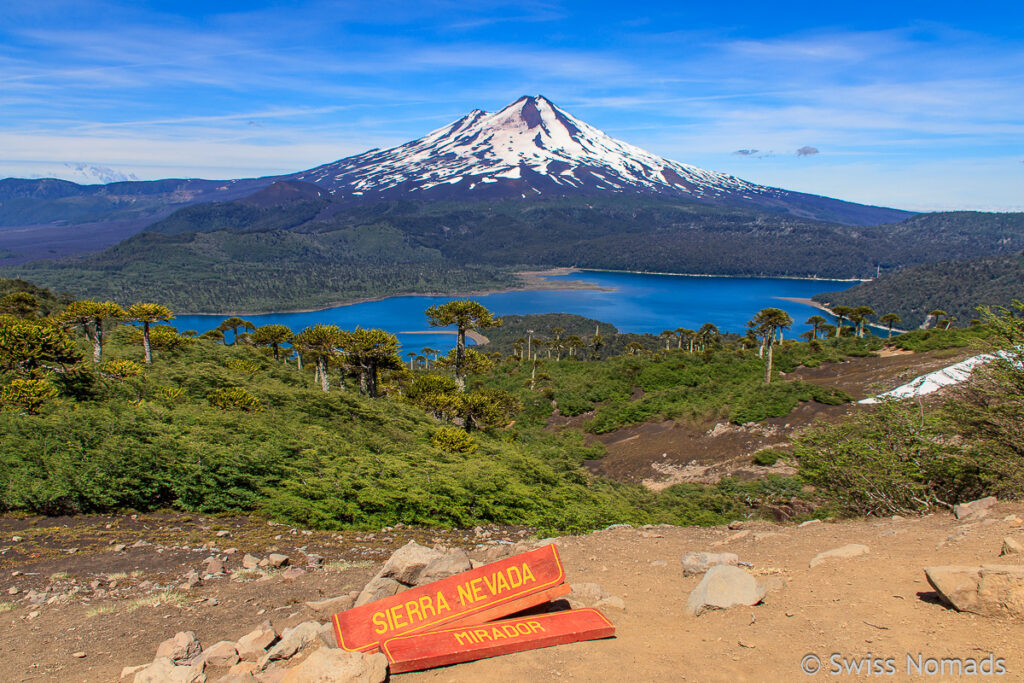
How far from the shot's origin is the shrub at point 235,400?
1447 centimetres

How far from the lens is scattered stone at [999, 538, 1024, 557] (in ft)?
16.4

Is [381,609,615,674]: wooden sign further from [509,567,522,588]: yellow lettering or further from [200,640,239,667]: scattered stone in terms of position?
[200,640,239,667]: scattered stone

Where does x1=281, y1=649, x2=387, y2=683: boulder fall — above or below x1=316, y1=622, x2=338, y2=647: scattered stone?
above

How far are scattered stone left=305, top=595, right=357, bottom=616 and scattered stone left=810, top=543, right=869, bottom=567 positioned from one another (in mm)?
4743

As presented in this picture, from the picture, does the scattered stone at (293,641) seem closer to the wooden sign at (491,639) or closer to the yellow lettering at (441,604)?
the wooden sign at (491,639)

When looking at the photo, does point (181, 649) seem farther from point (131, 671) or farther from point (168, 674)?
point (168, 674)

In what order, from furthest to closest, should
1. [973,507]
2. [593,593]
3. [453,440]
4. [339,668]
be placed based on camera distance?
[453,440]
[973,507]
[593,593]
[339,668]

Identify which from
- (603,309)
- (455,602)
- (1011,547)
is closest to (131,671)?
(455,602)

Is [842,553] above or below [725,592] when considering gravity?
below

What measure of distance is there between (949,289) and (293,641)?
501ft

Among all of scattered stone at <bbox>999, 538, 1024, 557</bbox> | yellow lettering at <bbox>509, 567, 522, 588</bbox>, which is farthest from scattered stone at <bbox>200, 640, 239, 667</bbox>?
scattered stone at <bbox>999, 538, 1024, 557</bbox>

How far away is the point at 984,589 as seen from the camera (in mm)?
4117

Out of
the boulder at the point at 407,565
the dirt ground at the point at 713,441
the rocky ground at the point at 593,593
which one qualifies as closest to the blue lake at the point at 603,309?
the dirt ground at the point at 713,441

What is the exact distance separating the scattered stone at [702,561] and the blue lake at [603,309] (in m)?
104
